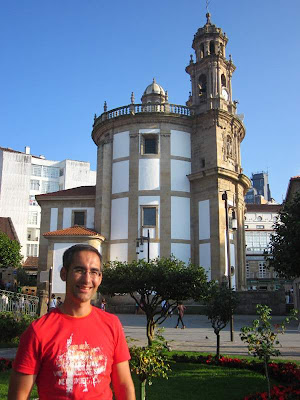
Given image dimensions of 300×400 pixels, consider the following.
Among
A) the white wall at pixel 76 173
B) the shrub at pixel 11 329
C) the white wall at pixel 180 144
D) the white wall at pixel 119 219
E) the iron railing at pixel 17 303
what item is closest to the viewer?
the shrub at pixel 11 329

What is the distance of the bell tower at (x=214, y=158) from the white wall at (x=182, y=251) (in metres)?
0.55

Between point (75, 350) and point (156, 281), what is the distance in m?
12.8

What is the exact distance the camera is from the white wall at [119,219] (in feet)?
118

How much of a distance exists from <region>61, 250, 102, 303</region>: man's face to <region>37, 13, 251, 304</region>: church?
30.9m

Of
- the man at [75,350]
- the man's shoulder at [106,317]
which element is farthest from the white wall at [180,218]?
the man at [75,350]

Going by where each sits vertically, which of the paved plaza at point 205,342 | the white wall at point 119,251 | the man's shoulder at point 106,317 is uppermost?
the white wall at point 119,251

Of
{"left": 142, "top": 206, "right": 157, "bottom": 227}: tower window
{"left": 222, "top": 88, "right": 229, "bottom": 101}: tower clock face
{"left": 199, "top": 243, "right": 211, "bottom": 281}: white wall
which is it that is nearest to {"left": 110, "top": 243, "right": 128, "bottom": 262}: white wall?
{"left": 142, "top": 206, "right": 157, "bottom": 227}: tower window

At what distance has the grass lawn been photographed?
8.48 meters

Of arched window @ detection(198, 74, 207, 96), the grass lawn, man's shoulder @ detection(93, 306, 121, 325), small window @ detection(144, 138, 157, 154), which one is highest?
arched window @ detection(198, 74, 207, 96)

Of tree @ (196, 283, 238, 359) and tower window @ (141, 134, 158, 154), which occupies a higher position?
tower window @ (141, 134, 158, 154)

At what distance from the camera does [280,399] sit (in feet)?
23.3

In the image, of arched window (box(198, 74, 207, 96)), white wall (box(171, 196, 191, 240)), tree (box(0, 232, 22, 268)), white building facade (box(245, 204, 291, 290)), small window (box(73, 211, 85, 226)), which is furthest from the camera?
white building facade (box(245, 204, 291, 290))

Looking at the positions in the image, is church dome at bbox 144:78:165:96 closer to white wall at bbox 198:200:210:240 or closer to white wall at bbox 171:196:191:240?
white wall at bbox 171:196:191:240

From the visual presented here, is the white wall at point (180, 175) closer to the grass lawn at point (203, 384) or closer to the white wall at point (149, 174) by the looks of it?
the white wall at point (149, 174)
